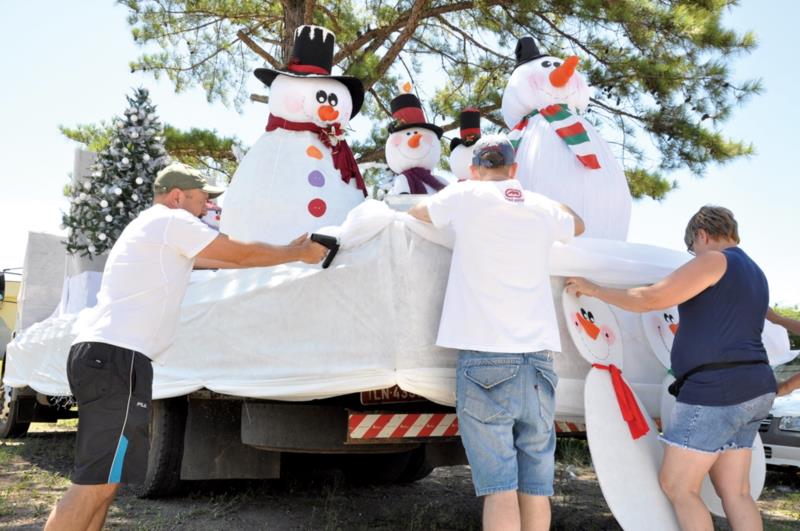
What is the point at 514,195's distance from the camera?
301 cm

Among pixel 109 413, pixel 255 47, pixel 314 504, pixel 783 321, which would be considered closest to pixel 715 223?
pixel 783 321

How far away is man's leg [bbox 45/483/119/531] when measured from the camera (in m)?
2.80

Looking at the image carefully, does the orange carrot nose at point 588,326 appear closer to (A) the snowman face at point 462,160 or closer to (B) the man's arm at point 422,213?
(B) the man's arm at point 422,213

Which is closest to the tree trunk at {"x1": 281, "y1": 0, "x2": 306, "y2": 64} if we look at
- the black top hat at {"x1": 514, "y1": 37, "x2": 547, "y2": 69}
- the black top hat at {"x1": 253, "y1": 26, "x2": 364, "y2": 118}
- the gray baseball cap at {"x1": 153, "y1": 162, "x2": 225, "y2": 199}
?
the black top hat at {"x1": 253, "y1": 26, "x2": 364, "y2": 118}

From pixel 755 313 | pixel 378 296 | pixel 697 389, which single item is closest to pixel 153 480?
pixel 378 296

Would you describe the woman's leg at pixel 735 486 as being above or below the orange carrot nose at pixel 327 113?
below

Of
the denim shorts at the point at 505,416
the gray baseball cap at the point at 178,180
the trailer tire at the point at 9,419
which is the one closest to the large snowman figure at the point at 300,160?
the gray baseball cap at the point at 178,180

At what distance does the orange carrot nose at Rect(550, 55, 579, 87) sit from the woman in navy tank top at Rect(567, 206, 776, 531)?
1.85 m

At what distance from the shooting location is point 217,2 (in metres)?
9.95

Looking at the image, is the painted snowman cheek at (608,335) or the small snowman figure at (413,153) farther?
the small snowman figure at (413,153)

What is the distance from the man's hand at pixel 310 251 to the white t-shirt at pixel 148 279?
0.35m

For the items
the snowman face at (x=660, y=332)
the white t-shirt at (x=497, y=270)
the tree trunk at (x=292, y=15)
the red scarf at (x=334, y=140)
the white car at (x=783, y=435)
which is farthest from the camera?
the tree trunk at (x=292, y=15)

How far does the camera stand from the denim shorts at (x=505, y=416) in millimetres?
2844

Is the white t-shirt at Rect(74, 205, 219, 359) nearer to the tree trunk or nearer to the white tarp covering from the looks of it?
the white tarp covering
